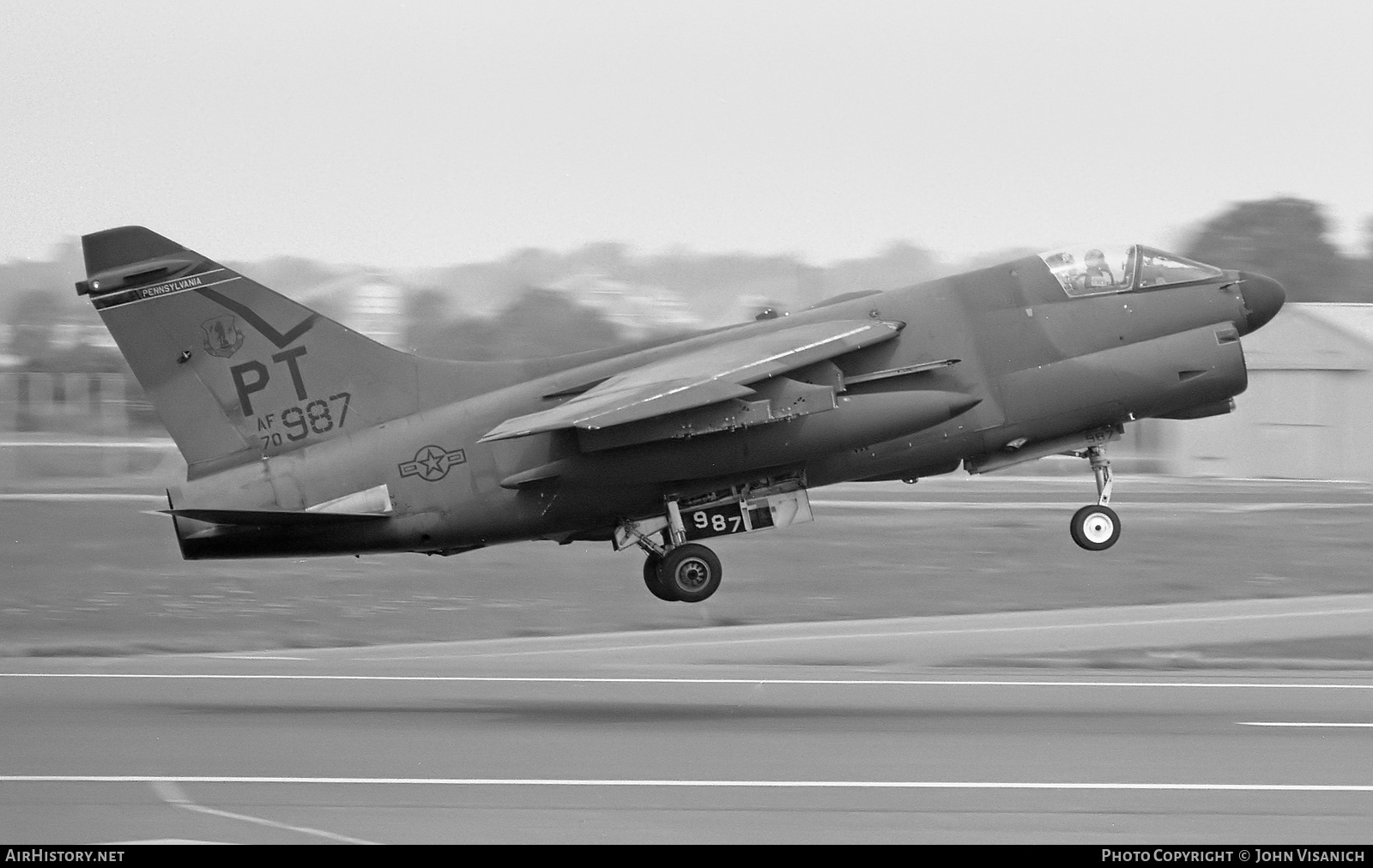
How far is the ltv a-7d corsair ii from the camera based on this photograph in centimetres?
1599

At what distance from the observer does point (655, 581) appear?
16844 mm

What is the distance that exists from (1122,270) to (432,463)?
747 centimetres

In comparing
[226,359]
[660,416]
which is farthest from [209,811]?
[226,359]

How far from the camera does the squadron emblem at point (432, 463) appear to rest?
16.3m

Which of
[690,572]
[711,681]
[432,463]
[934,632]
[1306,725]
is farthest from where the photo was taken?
[934,632]

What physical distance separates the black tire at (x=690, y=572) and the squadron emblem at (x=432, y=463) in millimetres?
2452

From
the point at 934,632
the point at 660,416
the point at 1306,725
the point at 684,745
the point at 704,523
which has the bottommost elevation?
the point at 1306,725

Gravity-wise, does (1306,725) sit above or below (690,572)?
below

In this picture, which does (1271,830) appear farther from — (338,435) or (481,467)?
(338,435)

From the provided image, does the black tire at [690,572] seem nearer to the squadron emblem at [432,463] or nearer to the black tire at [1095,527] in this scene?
the squadron emblem at [432,463]

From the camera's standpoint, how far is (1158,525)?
29.8 m

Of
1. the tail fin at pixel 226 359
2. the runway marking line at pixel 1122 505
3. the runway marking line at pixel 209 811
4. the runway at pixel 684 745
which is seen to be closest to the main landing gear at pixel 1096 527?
the runway at pixel 684 745

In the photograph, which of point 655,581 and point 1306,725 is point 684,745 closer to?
point 655,581

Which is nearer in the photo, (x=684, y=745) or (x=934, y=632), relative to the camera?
(x=684, y=745)
